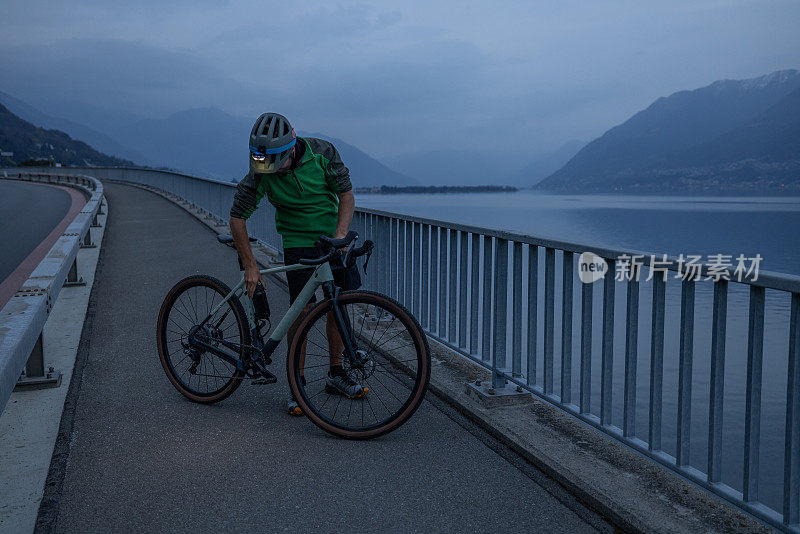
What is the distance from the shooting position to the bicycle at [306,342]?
428cm

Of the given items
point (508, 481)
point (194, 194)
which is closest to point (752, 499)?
point (508, 481)

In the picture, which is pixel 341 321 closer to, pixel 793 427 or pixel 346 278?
pixel 346 278

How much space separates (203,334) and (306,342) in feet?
2.36

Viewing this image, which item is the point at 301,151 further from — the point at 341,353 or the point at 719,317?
the point at 719,317

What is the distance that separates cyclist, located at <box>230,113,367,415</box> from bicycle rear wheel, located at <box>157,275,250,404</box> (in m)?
0.32

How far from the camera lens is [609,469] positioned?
12.1 feet

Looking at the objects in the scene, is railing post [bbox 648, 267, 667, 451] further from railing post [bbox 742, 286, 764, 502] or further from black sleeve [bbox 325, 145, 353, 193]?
black sleeve [bbox 325, 145, 353, 193]

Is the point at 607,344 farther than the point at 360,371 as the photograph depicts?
No

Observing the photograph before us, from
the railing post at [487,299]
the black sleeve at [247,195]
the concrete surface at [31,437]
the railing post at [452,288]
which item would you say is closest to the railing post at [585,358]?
the railing post at [487,299]

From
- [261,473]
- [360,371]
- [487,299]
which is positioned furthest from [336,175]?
[261,473]

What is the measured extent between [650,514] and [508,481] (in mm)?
744

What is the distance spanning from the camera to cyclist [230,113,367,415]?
14.9 ft

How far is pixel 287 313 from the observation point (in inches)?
182

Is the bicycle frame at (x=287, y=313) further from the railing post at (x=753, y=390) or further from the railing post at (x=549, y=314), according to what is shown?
the railing post at (x=753, y=390)
